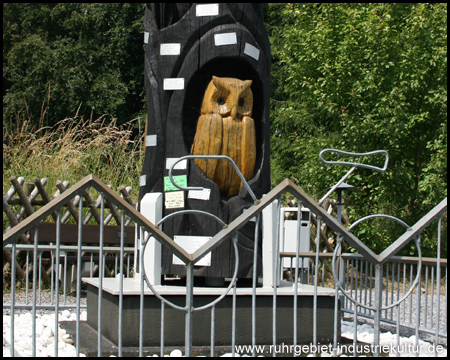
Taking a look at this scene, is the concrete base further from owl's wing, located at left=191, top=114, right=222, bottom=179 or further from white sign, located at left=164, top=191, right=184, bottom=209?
owl's wing, located at left=191, top=114, right=222, bottom=179

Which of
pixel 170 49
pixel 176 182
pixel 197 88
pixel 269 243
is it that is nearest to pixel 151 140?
pixel 176 182

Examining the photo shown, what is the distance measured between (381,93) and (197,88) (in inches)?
219

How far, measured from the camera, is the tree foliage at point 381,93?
9.46 m

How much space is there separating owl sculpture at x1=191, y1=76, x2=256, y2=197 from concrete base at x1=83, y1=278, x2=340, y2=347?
101 centimetres

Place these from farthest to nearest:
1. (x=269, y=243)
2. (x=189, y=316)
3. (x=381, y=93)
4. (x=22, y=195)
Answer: (x=381, y=93)
(x=22, y=195)
(x=269, y=243)
(x=189, y=316)

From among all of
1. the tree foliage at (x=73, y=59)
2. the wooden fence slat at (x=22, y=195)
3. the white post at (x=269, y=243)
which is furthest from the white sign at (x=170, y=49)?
the tree foliage at (x=73, y=59)

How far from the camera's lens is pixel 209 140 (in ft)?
15.1

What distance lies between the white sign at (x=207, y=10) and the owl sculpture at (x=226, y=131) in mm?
542

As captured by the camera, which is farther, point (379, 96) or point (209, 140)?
point (379, 96)

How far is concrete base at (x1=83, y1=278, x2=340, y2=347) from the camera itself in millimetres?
3928

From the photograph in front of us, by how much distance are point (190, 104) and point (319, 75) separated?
6.52m

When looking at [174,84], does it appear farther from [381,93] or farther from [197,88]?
[381,93]

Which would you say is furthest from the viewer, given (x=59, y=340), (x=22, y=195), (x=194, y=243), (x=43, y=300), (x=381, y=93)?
(x=381, y=93)

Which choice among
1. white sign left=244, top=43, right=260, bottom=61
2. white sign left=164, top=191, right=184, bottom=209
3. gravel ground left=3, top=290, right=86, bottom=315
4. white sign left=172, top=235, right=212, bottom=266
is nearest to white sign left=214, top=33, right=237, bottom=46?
white sign left=244, top=43, right=260, bottom=61
